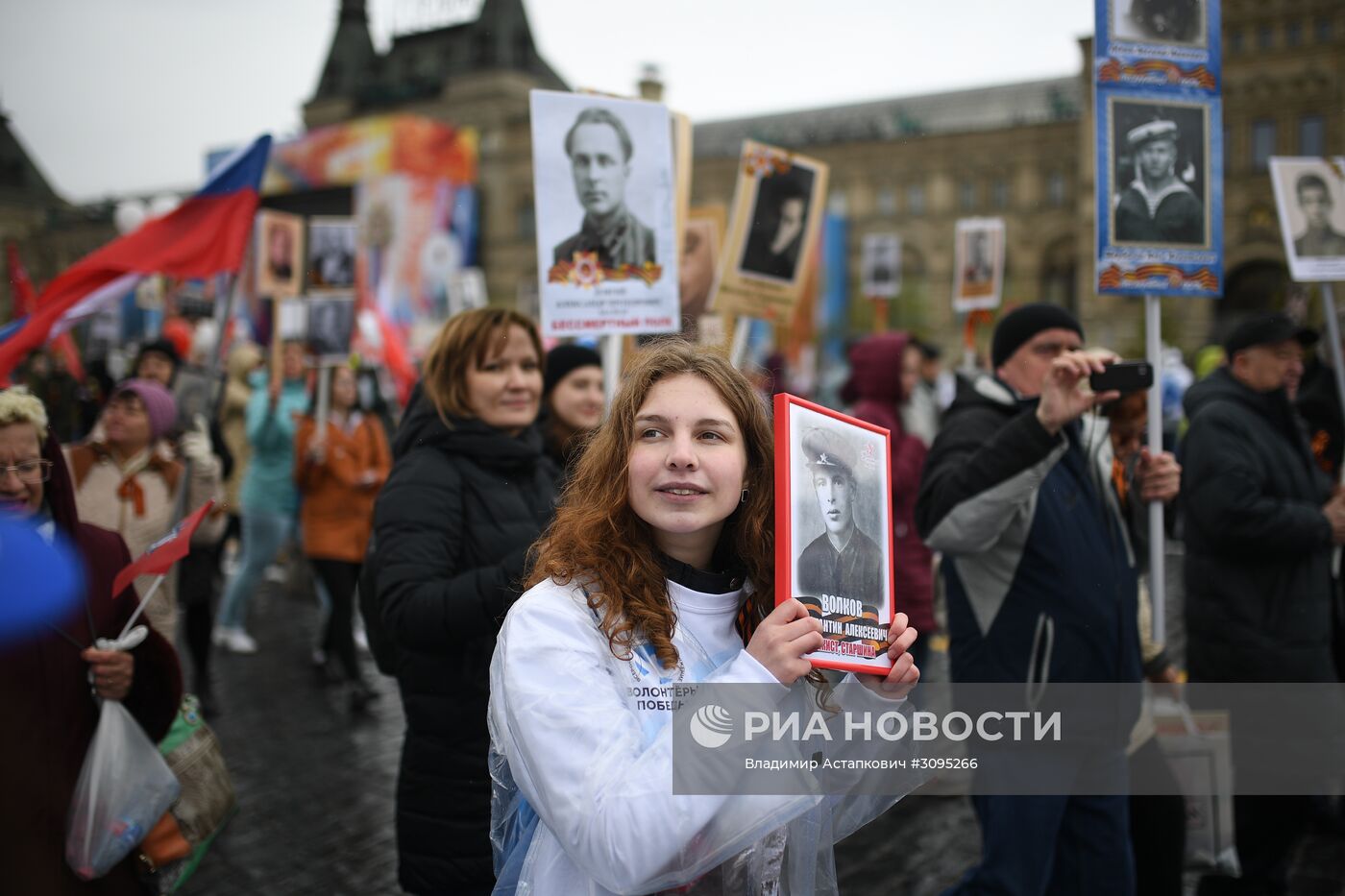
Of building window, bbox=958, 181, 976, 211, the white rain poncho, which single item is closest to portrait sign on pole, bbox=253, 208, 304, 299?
the white rain poncho

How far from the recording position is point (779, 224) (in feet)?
16.1

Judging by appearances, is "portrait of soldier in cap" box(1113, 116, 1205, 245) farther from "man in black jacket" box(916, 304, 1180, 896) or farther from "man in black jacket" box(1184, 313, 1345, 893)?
"man in black jacket" box(916, 304, 1180, 896)

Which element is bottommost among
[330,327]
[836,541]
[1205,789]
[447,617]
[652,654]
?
[1205,789]

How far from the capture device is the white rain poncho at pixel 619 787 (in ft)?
4.61

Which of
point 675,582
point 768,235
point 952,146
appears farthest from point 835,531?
point 952,146

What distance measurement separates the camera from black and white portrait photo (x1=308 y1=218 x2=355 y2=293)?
8.51m

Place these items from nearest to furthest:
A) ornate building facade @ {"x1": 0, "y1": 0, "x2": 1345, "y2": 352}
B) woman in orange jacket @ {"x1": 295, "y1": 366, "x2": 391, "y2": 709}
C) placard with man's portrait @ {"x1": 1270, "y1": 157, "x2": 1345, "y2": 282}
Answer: placard with man's portrait @ {"x1": 1270, "y1": 157, "x2": 1345, "y2": 282} → woman in orange jacket @ {"x1": 295, "y1": 366, "x2": 391, "y2": 709} → ornate building facade @ {"x1": 0, "y1": 0, "x2": 1345, "y2": 352}

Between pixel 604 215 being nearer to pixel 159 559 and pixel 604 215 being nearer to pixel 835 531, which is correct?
pixel 159 559

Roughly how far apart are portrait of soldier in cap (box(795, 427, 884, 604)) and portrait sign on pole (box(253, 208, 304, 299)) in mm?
8634

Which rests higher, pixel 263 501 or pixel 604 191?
pixel 604 191

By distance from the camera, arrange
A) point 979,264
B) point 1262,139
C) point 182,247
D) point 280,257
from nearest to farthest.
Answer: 1. point 182,247
2. point 979,264
3. point 280,257
4. point 1262,139

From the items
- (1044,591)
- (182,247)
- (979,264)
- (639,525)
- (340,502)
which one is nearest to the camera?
(639,525)

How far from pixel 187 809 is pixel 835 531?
2092 millimetres

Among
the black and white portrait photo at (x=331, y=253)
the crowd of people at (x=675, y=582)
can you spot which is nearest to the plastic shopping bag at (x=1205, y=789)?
→ the crowd of people at (x=675, y=582)
